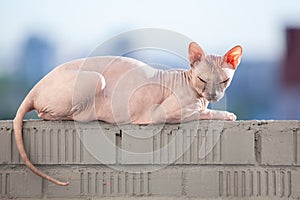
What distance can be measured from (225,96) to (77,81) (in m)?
0.42

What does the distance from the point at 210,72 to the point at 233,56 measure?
3.8 inches

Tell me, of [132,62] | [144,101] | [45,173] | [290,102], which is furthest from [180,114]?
[290,102]

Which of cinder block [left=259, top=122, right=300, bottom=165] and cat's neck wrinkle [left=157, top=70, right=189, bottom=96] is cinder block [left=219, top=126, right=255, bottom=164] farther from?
cat's neck wrinkle [left=157, top=70, right=189, bottom=96]

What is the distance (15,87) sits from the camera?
2596 mm

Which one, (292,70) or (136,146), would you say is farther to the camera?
(292,70)

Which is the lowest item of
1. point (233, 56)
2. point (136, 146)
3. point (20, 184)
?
point (20, 184)

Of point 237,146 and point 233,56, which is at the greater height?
point 233,56

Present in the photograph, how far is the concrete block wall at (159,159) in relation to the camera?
1563mm

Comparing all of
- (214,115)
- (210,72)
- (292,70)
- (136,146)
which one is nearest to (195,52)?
(210,72)

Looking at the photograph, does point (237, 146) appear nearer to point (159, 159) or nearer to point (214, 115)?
point (214, 115)

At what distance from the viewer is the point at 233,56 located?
159cm

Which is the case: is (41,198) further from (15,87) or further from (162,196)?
(15,87)

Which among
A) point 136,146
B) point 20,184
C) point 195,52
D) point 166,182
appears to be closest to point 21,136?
point 20,184

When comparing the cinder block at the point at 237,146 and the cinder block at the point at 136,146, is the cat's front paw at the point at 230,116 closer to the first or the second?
the cinder block at the point at 237,146
